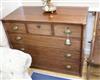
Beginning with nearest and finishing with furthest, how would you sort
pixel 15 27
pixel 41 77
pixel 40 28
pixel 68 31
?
pixel 68 31, pixel 40 28, pixel 15 27, pixel 41 77

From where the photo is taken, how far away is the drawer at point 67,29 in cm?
151

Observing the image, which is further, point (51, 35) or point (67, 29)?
point (51, 35)

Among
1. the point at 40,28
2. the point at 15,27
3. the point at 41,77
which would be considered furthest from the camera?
the point at 41,77

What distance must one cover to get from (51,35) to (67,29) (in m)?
0.21

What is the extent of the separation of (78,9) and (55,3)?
0.34 meters

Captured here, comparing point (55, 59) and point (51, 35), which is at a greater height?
point (51, 35)

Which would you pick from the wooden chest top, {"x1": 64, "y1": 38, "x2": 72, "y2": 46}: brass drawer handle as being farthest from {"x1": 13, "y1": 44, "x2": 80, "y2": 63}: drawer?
the wooden chest top

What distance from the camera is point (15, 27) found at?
1761 mm

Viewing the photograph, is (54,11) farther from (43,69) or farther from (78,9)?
(43,69)

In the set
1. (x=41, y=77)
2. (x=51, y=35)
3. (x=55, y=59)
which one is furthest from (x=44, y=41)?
(x=41, y=77)

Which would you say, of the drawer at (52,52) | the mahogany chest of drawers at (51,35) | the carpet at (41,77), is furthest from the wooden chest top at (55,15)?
the carpet at (41,77)

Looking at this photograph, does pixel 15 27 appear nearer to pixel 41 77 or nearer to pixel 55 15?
pixel 55 15

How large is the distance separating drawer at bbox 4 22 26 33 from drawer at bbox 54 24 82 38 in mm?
402

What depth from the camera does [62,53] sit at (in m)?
1.76
